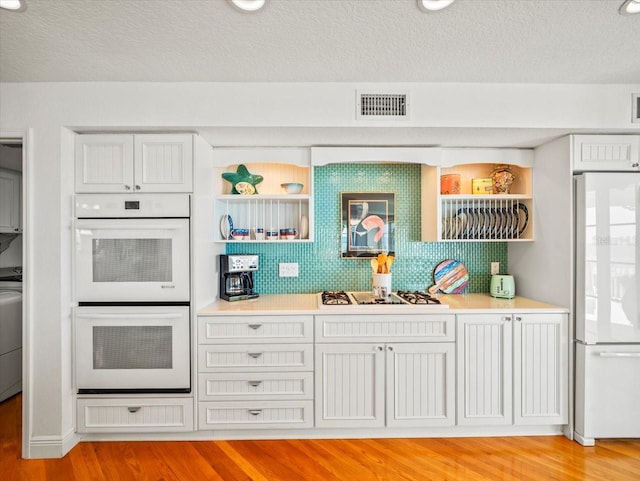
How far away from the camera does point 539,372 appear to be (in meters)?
2.44

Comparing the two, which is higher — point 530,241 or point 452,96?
point 452,96

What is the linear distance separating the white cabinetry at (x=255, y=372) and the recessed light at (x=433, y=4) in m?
1.85

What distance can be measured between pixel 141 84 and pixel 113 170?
0.59 meters

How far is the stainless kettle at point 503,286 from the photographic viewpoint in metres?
2.84

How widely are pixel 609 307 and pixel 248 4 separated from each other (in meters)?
2.78

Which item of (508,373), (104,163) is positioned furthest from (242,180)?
(508,373)

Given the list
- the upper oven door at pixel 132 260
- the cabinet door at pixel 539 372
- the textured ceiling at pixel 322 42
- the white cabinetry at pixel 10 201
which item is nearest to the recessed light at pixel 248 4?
the textured ceiling at pixel 322 42

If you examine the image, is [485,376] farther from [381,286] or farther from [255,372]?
[255,372]

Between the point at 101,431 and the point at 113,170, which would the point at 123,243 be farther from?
the point at 101,431

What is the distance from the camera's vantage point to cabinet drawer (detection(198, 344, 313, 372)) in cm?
239

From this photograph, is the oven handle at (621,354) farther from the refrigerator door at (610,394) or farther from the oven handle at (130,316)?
the oven handle at (130,316)

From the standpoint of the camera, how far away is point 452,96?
2299mm

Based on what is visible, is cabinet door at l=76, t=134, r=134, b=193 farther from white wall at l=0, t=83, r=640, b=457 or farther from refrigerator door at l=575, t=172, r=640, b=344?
refrigerator door at l=575, t=172, r=640, b=344

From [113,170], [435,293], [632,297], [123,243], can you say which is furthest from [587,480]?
[113,170]
